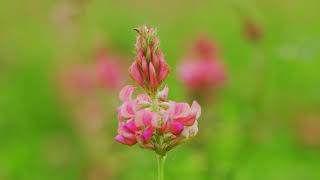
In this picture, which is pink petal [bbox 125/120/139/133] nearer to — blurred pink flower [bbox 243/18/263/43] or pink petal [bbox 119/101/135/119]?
pink petal [bbox 119/101/135/119]

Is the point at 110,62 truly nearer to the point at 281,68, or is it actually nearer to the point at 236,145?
the point at 236,145

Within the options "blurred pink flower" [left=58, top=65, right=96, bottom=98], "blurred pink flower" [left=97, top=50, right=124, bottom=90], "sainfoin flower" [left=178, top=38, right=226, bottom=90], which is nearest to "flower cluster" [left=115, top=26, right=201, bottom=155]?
"sainfoin flower" [left=178, top=38, right=226, bottom=90]

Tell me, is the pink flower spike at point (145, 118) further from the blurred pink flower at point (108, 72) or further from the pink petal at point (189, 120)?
the blurred pink flower at point (108, 72)

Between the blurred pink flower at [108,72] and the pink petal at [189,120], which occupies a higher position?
the pink petal at [189,120]

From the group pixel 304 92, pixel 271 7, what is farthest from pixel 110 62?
pixel 271 7

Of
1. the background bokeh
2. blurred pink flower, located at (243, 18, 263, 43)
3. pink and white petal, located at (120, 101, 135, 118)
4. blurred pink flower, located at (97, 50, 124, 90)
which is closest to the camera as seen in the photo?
pink and white petal, located at (120, 101, 135, 118)

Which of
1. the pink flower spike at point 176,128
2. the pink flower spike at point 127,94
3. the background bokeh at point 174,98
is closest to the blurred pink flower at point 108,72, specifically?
the background bokeh at point 174,98

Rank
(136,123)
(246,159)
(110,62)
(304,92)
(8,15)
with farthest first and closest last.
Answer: (8,15)
(304,92)
(110,62)
(246,159)
(136,123)
